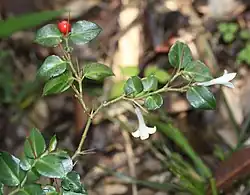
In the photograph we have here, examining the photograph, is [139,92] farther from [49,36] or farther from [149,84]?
[49,36]

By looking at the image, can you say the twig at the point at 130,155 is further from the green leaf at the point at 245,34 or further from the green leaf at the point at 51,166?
the green leaf at the point at 51,166

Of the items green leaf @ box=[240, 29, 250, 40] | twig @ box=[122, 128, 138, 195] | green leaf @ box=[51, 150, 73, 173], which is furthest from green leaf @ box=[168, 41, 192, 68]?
green leaf @ box=[240, 29, 250, 40]

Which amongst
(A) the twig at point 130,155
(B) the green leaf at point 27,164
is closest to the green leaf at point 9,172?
(B) the green leaf at point 27,164

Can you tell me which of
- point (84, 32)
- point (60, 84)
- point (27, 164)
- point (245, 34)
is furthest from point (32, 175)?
point (245, 34)

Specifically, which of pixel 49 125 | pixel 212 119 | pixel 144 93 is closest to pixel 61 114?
pixel 49 125

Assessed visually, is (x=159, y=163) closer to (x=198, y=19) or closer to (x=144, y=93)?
(x=198, y=19)

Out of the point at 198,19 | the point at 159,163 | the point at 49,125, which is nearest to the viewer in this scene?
the point at 159,163
